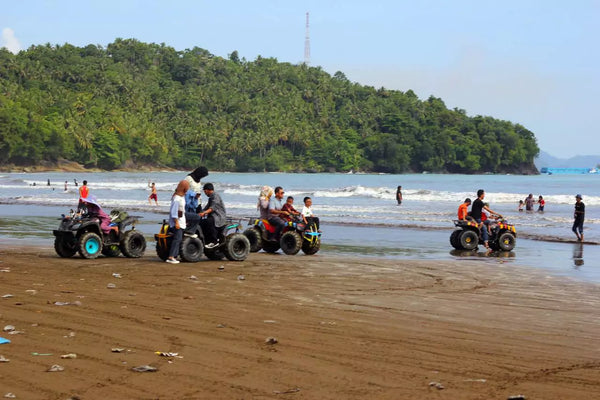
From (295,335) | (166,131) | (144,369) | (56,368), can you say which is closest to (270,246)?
(295,335)

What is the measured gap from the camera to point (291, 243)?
1734cm

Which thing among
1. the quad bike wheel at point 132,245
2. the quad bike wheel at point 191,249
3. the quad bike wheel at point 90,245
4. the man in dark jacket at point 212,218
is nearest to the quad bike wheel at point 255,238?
the man in dark jacket at point 212,218

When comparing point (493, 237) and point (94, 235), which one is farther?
point (493, 237)

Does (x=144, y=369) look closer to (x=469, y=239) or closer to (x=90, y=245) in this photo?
(x=90, y=245)

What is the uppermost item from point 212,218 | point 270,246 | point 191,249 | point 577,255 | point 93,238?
point 212,218

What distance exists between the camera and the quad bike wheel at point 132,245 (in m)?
15.2

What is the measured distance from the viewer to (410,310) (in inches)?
378

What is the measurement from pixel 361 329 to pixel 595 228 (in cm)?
2456

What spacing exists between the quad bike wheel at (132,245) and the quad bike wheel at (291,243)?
3356 millimetres

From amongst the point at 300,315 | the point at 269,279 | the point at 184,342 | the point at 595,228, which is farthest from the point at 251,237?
the point at 595,228

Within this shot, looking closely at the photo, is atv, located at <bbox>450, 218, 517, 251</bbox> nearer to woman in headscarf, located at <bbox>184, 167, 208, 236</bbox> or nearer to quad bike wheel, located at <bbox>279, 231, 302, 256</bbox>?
quad bike wheel, located at <bbox>279, 231, 302, 256</bbox>

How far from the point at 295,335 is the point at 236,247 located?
7.52 metres

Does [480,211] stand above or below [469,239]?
above

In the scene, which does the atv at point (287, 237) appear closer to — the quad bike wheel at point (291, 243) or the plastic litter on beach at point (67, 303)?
the quad bike wheel at point (291, 243)
